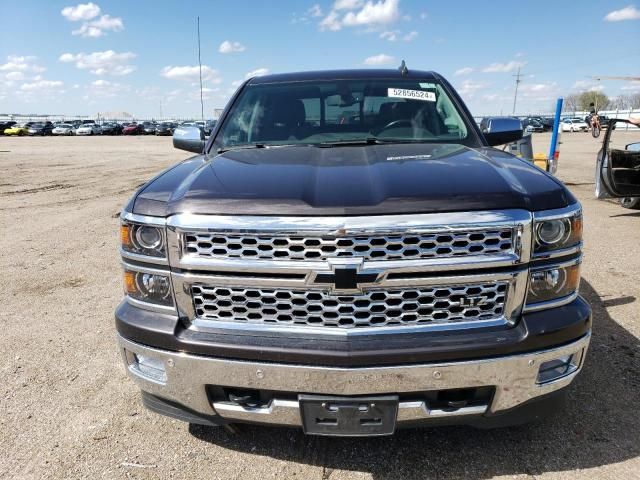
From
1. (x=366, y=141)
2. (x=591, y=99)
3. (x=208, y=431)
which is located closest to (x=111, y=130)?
(x=366, y=141)

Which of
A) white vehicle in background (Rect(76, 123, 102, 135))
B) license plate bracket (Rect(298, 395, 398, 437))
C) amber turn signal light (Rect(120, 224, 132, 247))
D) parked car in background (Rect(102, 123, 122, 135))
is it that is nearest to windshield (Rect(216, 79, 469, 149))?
amber turn signal light (Rect(120, 224, 132, 247))

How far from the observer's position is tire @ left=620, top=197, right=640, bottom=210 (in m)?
8.41

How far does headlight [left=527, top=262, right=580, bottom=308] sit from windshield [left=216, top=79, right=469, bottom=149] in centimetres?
137

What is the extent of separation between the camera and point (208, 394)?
6.81 ft

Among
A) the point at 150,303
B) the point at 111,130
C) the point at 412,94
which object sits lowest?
the point at 111,130

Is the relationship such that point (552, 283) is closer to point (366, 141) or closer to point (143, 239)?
point (366, 141)

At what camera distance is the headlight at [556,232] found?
1.98 metres

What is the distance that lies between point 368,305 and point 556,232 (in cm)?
82

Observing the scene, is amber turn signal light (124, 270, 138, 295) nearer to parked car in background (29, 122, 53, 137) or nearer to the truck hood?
the truck hood

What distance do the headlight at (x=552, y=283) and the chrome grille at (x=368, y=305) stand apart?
0.43 ft

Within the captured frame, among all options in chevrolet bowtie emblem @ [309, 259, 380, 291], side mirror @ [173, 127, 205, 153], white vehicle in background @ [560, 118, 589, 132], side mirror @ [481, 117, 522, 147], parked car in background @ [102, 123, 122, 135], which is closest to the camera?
chevrolet bowtie emblem @ [309, 259, 380, 291]

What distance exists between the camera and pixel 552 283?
205cm

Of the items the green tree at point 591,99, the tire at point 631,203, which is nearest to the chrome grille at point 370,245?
the tire at point 631,203

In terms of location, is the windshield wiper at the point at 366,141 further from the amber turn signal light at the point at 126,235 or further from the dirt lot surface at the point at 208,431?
the dirt lot surface at the point at 208,431
